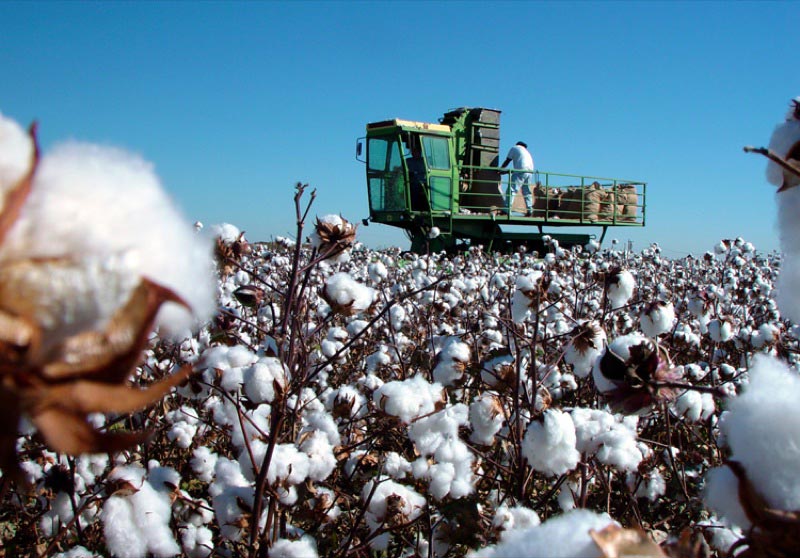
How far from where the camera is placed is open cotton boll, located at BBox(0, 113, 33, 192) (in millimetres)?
345

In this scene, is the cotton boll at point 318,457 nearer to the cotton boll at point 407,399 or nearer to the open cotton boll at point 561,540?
the cotton boll at point 407,399

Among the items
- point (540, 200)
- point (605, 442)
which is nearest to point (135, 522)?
point (605, 442)

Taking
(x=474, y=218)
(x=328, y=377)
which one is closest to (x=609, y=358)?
(x=328, y=377)

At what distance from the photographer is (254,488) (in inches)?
67.2

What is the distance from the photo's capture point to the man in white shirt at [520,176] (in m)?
18.2

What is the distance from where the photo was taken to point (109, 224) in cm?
37

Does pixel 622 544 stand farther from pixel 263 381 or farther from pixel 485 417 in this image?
pixel 485 417

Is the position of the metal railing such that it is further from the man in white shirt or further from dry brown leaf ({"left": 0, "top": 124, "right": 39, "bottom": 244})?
dry brown leaf ({"left": 0, "top": 124, "right": 39, "bottom": 244})

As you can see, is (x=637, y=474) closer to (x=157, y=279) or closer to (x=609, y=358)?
(x=609, y=358)

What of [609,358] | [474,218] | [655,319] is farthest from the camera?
[474,218]

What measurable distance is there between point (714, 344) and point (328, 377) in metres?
3.12

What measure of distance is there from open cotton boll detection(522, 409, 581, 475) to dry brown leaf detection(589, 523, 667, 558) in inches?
46.1

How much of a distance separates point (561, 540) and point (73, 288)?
0.39 metres

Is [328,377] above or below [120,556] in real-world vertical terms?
above
